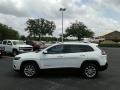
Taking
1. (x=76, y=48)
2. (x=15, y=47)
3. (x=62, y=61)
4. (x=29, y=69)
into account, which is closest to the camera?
(x=62, y=61)

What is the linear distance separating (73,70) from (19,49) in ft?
45.6

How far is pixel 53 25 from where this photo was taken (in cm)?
8744

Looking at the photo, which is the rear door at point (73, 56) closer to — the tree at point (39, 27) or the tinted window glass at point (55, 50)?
the tinted window glass at point (55, 50)

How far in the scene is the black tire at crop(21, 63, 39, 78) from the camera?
12242 millimetres

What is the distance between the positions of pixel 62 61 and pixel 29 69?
1.55m

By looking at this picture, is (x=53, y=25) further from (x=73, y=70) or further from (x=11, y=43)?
(x=73, y=70)

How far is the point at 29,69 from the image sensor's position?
40.2ft

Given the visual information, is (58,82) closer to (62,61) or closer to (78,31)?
(62,61)

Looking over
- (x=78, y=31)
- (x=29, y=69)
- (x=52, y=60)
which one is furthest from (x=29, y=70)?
(x=78, y=31)

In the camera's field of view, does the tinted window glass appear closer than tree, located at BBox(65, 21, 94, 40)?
Yes

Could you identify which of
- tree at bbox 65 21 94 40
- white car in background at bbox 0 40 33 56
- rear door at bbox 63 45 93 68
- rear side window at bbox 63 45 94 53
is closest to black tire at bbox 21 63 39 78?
rear door at bbox 63 45 93 68

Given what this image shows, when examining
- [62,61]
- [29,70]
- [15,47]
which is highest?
[15,47]

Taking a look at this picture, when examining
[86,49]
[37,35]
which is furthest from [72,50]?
[37,35]

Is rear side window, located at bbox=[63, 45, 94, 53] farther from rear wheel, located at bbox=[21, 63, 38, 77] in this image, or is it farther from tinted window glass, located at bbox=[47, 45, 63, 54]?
rear wheel, located at bbox=[21, 63, 38, 77]
